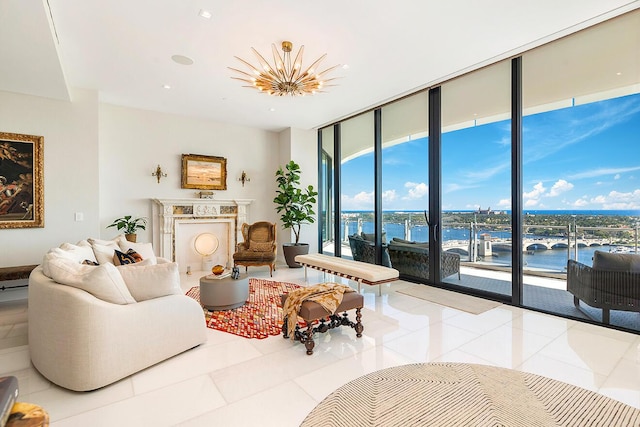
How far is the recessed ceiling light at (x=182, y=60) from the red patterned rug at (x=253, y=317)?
3297mm

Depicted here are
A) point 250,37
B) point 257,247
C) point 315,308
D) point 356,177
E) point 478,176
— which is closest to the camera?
point 315,308

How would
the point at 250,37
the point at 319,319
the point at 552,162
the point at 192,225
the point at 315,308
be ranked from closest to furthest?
the point at 315,308, the point at 319,319, the point at 250,37, the point at 552,162, the point at 192,225

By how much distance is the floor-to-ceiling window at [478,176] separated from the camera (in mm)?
4180

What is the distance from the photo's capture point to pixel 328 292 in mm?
2982

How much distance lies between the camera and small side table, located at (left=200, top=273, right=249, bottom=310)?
3713 mm

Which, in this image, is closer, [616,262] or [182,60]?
[616,262]

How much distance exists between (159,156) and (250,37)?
3.80m

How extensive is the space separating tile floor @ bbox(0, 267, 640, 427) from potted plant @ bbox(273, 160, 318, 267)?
10.7 feet

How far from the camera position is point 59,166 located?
4.73 meters

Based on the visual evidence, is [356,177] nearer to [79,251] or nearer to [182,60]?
[182,60]

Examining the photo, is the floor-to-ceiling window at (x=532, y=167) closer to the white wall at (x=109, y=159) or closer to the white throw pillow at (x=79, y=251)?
the white wall at (x=109, y=159)

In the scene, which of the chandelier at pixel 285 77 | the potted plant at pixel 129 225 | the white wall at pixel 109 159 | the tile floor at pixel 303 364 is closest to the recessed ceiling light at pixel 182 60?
the chandelier at pixel 285 77

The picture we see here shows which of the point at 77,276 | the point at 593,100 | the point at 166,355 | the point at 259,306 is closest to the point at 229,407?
the point at 166,355

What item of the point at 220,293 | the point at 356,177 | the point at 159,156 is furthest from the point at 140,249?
the point at 356,177
